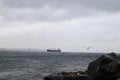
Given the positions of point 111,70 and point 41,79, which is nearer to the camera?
point 111,70

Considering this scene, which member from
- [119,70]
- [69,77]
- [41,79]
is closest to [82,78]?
[69,77]

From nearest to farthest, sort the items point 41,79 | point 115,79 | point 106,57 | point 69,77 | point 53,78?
point 115,79
point 106,57
point 69,77
point 53,78
point 41,79

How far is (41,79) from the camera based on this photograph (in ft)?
164

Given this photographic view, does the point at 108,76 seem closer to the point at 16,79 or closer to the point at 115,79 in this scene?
the point at 115,79

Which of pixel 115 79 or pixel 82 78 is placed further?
pixel 82 78

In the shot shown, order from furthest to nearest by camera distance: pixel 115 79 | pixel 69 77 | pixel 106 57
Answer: pixel 69 77, pixel 106 57, pixel 115 79

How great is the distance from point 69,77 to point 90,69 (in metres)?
2.68

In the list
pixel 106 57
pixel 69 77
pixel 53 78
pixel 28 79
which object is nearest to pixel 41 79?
pixel 28 79

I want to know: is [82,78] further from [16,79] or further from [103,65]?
[16,79]

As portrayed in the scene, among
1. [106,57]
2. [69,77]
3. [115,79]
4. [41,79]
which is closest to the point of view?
[115,79]

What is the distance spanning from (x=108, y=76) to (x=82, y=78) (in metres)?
3.44

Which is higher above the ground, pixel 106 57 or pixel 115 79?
pixel 106 57

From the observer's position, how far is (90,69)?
4031cm

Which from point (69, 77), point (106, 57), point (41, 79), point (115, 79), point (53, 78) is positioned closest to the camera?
point (115, 79)
